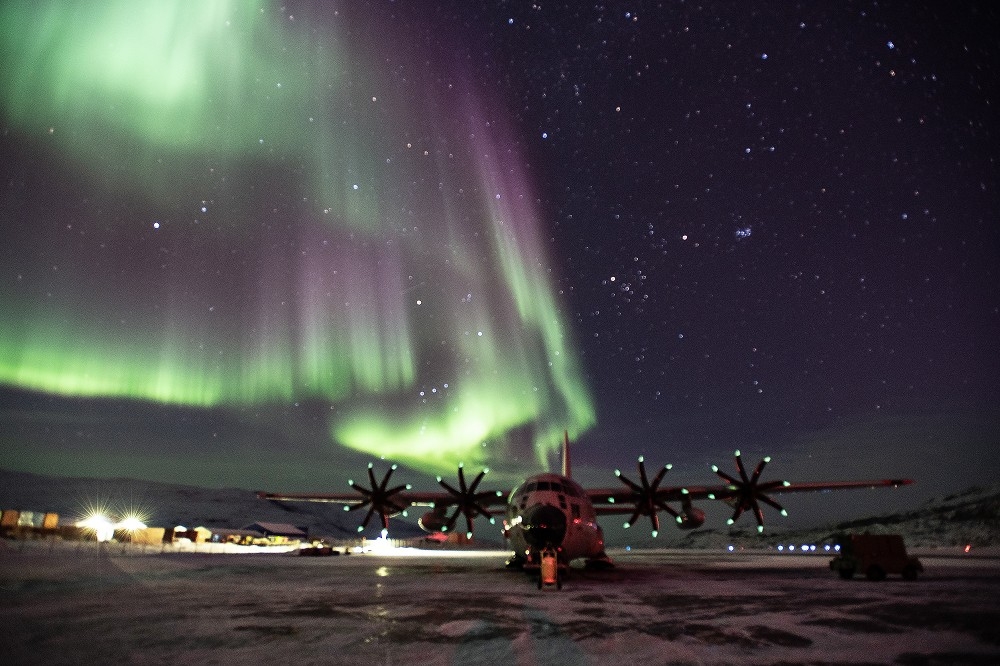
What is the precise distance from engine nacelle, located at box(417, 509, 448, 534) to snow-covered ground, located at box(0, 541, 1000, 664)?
1746cm

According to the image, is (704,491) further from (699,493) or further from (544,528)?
(544,528)

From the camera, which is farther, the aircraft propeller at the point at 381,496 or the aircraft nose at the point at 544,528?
the aircraft propeller at the point at 381,496

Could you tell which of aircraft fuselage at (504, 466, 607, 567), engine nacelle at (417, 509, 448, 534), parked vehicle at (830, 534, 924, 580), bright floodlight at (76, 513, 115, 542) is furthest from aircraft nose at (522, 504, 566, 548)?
bright floodlight at (76, 513, 115, 542)

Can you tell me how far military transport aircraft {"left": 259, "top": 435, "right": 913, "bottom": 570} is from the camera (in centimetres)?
2266

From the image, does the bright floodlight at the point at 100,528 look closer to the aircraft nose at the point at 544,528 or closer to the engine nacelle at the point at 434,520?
the engine nacelle at the point at 434,520

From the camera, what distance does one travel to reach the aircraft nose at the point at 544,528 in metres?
19.8

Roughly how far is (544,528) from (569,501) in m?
3.45

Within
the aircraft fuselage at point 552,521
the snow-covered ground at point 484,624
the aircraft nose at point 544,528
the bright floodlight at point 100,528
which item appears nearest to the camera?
the snow-covered ground at point 484,624

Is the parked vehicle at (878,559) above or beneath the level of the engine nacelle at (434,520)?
beneath

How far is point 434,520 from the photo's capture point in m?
36.1

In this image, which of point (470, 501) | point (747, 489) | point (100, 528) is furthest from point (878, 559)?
point (100, 528)

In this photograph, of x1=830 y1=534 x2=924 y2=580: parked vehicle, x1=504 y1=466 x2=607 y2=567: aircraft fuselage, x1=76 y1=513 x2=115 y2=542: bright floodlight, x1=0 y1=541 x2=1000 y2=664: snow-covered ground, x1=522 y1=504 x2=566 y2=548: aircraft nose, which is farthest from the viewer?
x1=76 y1=513 x2=115 y2=542: bright floodlight

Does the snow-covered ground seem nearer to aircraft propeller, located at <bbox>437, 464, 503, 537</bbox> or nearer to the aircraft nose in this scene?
the aircraft nose

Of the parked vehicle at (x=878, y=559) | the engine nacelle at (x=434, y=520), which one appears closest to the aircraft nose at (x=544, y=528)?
the parked vehicle at (x=878, y=559)
